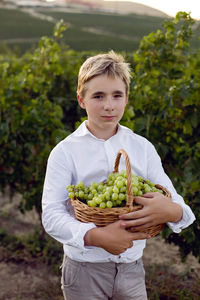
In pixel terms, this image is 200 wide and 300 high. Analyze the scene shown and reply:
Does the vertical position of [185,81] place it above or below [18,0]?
below

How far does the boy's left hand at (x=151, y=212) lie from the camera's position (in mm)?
1354

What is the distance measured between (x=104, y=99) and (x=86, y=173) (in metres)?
0.36

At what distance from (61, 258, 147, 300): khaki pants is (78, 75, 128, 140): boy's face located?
2.19 feet

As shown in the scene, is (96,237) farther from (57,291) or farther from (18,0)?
(18,0)

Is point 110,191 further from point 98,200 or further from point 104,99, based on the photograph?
point 104,99

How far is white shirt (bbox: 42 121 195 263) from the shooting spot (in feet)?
4.93

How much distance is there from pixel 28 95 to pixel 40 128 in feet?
1.50

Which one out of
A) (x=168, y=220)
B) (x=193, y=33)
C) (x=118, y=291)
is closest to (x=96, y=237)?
(x=168, y=220)

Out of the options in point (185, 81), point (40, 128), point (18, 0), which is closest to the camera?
point (185, 81)

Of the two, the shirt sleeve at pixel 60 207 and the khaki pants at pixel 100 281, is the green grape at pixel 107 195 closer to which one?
the shirt sleeve at pixel 60 207

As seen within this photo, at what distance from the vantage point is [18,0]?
7238 cm

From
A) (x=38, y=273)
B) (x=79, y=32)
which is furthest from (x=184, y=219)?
(x=79, y=32)

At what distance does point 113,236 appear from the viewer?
4.46 ft

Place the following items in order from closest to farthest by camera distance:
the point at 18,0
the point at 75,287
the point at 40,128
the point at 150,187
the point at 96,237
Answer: the point at 96,237 → the point at 150,187 → the point at 75,287 → the point at 40,128 → the point at 18,0
